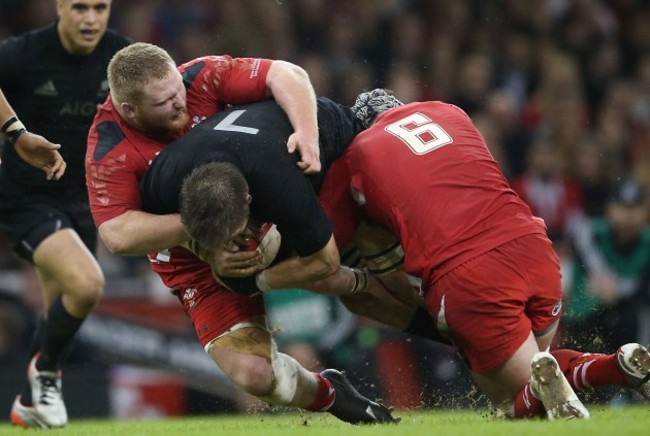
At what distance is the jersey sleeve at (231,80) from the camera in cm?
622

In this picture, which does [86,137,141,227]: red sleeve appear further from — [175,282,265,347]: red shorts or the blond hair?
[175,282,265,347]: red shorts

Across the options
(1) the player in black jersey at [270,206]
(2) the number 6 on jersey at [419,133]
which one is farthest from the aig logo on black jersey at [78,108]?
(2) the number 6 on jersey at [419,133]

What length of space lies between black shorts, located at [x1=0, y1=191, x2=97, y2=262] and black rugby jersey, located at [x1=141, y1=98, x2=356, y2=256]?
2.10 m

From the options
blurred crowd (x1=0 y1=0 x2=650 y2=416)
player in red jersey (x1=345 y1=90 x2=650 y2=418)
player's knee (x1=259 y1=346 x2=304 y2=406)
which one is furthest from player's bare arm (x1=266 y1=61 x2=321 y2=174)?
→ blurred crowd (x1=0 y1=0 x2=650 y2=416)

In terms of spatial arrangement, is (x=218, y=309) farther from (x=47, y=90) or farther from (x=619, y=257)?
(x=619, y=257)

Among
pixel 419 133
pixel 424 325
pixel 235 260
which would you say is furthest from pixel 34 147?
pixel 424 325

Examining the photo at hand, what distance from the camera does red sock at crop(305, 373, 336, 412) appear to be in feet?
20.9

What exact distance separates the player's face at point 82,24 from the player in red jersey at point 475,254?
8.06ft

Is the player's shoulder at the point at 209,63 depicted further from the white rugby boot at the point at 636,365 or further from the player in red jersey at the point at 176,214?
the white rugby boot at the point at 636,365

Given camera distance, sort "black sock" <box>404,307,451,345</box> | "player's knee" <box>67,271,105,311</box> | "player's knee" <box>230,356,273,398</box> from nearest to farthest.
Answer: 1. "player's knee" <box>230,356,273,398</box>
2. "black sock" <box>404,307,451,345</box>
3. "player's knee" <box>67,271,105,311</box>

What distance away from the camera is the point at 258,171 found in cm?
556

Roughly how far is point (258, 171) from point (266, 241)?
0.42 meters

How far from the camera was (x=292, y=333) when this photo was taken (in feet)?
31.0

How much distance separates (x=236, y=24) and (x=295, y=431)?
25.0 ft
